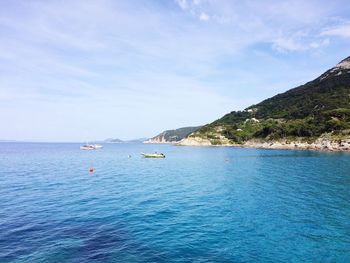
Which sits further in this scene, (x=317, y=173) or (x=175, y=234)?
(x=317, y=173)

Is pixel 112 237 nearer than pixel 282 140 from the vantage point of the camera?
Yes

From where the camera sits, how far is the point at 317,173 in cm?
7044

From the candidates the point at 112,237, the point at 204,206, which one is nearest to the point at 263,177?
the point at 204,206

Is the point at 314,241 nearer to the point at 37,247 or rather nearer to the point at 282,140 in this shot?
the point at 37,247

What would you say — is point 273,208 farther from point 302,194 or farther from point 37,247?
point 37,247

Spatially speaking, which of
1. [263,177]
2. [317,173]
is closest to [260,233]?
[263,177]

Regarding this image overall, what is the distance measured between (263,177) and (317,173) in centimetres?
1371

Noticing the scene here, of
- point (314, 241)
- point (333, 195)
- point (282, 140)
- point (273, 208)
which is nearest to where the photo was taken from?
point (314, 241)

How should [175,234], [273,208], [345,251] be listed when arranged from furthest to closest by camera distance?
[273,208] → [175,234] → [345,251]

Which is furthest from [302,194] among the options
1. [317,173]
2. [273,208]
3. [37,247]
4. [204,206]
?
[37,247]

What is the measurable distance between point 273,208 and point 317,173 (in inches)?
1458

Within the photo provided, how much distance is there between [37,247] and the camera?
84.8 ft

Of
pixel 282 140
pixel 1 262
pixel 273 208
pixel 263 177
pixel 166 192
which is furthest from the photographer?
pixel 282 140

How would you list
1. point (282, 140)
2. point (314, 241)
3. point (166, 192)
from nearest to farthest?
point (314, 241)
point (166, 192)
point (282, 140)
